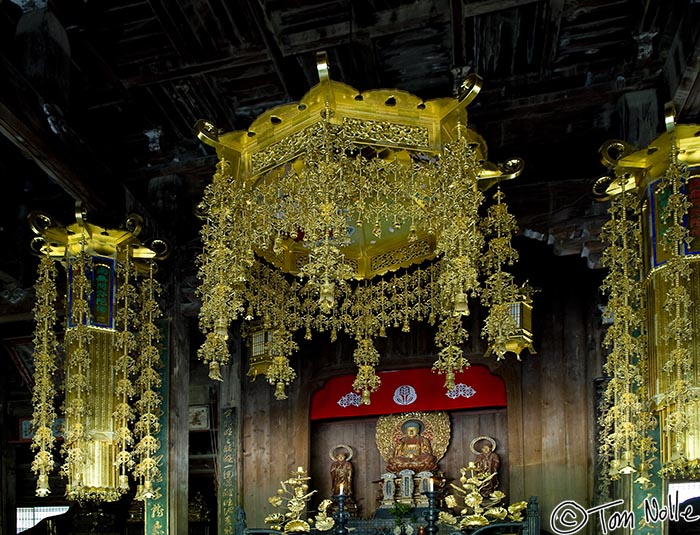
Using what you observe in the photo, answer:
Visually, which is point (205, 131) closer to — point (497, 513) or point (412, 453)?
point (497, 513)

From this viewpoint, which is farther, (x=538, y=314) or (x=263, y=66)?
(x=538, y=314)

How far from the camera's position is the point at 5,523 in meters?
8.19

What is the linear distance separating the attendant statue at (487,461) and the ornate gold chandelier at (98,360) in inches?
90.9

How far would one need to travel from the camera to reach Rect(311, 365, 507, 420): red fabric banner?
6695 millimetres

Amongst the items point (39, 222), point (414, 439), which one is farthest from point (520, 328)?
point (39, 222)

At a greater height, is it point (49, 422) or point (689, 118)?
point (689, 118)

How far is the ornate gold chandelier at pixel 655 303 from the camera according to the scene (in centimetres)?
417

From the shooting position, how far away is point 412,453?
6715 mm

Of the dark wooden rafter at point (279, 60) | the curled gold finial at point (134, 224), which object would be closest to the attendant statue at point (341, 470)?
the curled gold finial at point (134, 224)

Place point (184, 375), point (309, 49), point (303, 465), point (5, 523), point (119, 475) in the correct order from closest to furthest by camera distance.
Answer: point (309, 49), point (119, 475), point (184, 375), point (303, 465), point (5, 523)

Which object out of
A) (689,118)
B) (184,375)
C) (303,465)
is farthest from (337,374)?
(689,118)

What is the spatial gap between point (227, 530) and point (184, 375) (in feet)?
6.72

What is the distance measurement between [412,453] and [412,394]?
425mm

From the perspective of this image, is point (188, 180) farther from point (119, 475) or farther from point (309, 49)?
point (119, 475)
